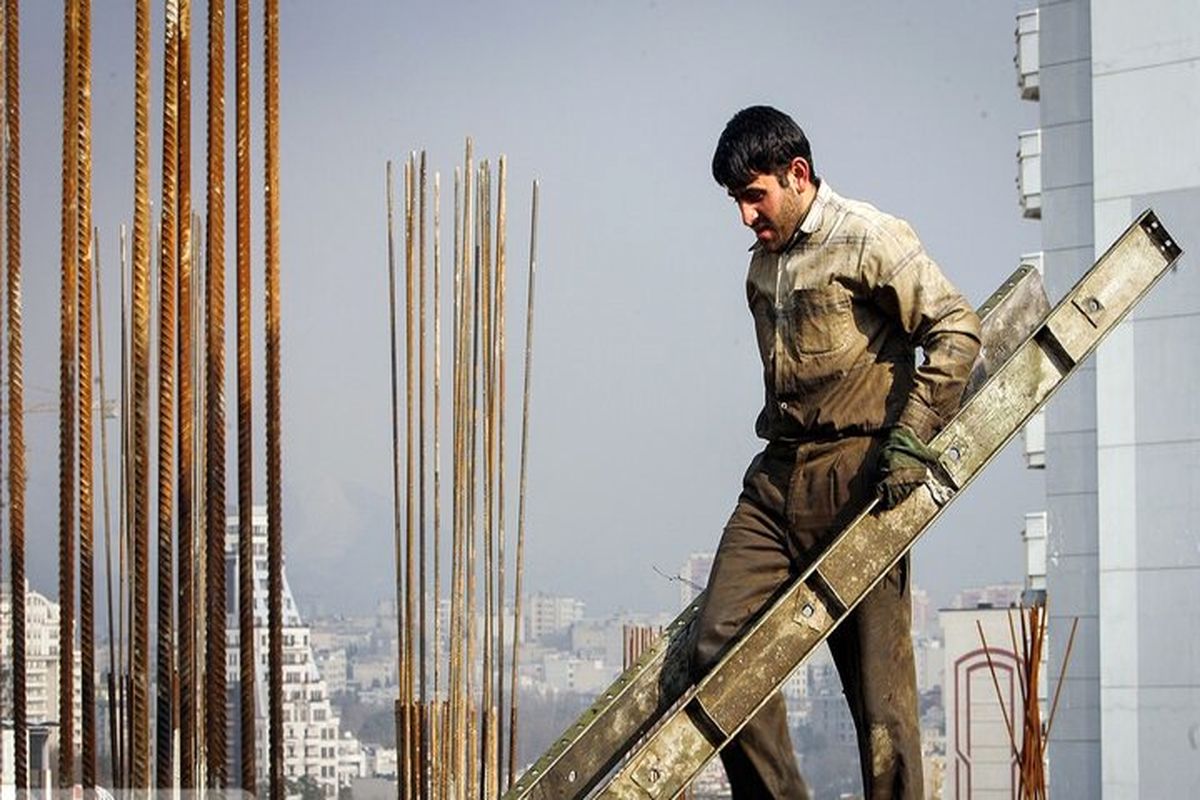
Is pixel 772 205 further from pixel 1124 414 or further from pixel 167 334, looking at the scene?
pixel 1124 414

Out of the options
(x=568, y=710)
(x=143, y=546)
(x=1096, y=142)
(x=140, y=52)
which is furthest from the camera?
(x=1096, y=142)

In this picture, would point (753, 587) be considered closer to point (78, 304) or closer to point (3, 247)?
point (78, 304)

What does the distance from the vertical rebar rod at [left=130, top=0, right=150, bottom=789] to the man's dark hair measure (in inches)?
66.0

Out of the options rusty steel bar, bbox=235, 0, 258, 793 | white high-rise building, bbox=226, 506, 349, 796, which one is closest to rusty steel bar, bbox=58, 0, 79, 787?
rusty steel bar, bbox=235, 0, 258, 793

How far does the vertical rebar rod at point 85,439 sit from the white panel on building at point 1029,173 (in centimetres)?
1099

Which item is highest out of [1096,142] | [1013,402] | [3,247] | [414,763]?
[1096,142]

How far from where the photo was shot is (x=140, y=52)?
13.5 feet

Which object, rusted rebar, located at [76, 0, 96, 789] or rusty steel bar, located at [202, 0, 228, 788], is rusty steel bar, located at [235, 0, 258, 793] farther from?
rusted rebar, located at [76, 0, 96, 789]

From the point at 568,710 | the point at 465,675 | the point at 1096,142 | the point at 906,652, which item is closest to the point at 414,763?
the point at 465,675

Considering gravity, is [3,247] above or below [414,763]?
above

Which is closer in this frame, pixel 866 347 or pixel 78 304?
pixel 866 347

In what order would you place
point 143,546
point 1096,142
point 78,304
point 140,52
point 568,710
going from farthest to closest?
point 1096,142
point 568,710
point 78,304
point 143,546
point 140,52

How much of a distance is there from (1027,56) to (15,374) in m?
11.6

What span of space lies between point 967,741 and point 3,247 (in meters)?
14.7
